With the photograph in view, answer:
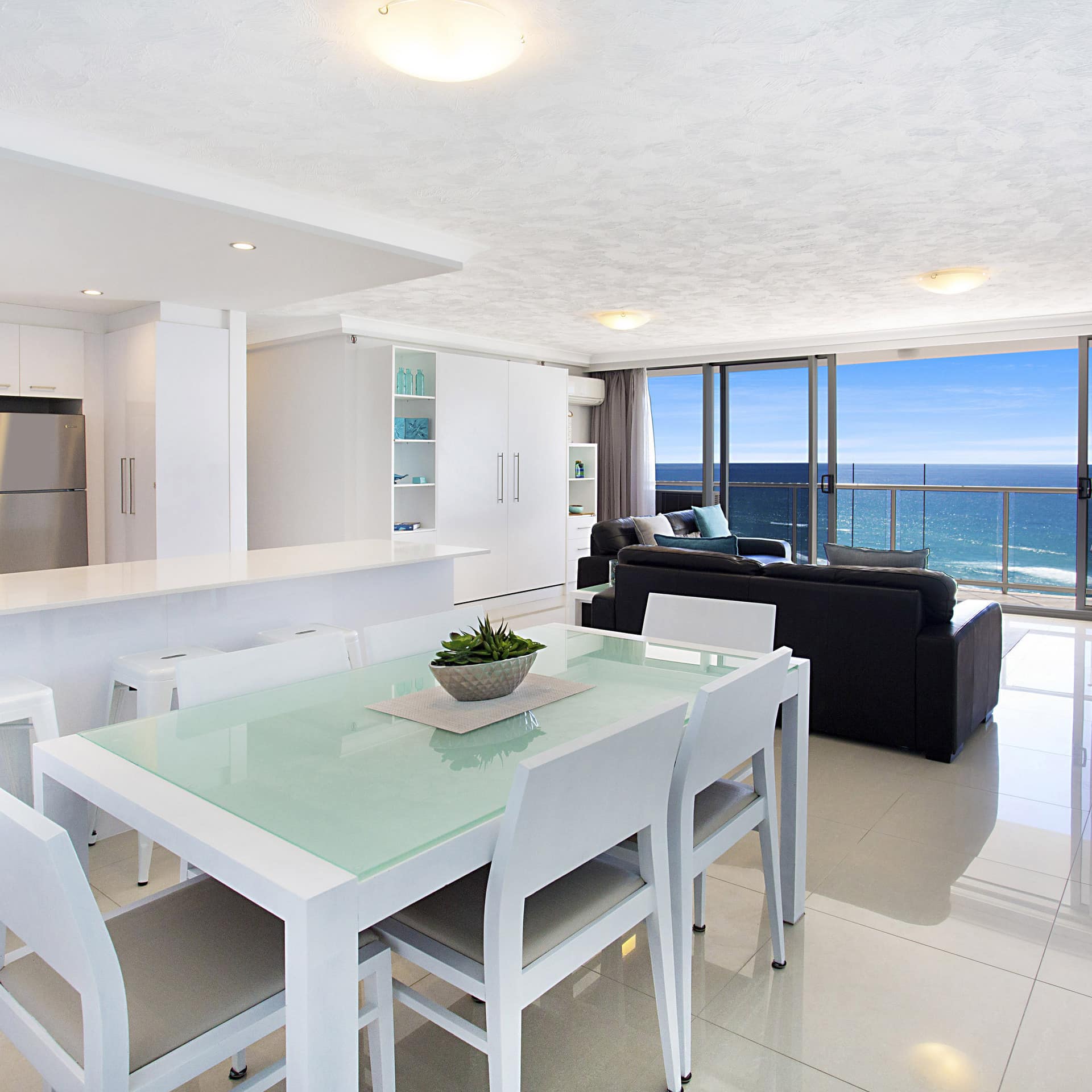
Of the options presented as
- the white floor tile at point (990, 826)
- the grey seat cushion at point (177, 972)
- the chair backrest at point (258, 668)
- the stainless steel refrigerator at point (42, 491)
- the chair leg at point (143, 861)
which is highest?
the stainless steel refrigerator at point (42, 491)

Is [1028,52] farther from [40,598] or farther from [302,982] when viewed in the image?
[40,598]

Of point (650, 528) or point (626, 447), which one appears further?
point (626, 447)

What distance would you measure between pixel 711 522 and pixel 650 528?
2.51 feet

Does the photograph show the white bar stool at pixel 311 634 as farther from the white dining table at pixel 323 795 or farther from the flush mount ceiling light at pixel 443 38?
the flush mount ceiling light at pixel 443 38

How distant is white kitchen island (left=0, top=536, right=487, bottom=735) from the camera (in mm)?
2799

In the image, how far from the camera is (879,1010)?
204cm

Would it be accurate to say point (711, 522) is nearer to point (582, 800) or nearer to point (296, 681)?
point (296, 681)

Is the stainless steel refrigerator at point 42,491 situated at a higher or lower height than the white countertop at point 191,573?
higher

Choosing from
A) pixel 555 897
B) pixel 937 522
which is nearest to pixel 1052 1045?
pixel 555 897

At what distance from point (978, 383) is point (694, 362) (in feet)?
17.9

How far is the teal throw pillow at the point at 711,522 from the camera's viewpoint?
25.1 ft

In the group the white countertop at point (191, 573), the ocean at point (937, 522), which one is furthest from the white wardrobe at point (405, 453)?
the white countertop at point (191, 573)

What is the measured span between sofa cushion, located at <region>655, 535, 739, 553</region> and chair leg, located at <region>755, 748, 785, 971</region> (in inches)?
125

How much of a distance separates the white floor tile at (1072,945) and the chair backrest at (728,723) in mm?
944
